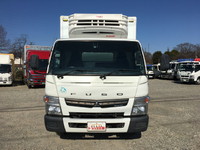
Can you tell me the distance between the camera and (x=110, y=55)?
4312 millimetres

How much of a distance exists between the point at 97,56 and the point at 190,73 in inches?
636

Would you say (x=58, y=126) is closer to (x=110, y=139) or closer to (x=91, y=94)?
(x=91, y=94)

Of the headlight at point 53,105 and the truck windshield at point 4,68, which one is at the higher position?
the truck windshield at point 4,68

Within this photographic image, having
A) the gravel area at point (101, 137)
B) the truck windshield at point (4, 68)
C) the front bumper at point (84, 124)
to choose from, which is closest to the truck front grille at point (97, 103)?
the front bumper at point (84, 124)

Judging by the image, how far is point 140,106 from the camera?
377 cm

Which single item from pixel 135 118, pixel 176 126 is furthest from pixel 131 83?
pixel 176 126

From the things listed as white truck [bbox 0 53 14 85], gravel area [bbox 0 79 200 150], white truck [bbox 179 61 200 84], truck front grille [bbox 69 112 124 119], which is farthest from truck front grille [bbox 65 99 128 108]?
white truck [bbox 179 61 200 84]

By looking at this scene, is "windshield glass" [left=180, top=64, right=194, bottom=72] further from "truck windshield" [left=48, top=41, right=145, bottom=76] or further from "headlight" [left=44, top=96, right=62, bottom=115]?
"headlight" [left=44, top=96, right=62, bottom=115]

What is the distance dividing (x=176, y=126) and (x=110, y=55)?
10.2 feet

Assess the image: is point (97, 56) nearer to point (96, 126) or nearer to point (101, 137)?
point (96, 126)

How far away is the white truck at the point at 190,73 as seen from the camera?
17.8m

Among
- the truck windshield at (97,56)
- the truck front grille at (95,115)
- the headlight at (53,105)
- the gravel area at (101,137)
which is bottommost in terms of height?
the gravel area at (101,137)

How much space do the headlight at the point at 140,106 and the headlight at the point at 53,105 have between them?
1529mm

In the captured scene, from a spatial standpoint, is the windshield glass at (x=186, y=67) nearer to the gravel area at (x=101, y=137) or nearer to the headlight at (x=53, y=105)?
the gravel area at (x=101, y=137)
